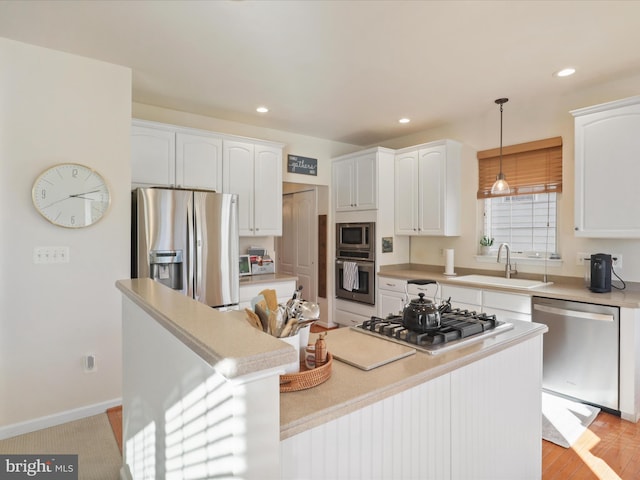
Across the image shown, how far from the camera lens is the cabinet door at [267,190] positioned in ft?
12.9

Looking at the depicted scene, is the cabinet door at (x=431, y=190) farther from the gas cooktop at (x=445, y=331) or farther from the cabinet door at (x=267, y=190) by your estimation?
the gas cooktop at (x=445, y=331)

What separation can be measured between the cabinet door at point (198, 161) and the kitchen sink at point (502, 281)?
2610 mm

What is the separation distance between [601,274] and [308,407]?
9.50 feet

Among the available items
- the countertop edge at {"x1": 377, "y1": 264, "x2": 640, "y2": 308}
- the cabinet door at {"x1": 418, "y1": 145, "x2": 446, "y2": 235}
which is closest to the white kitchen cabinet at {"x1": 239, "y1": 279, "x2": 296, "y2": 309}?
the countertop edge at {"x1": 377, "y1": 264, "x2": 640, "y2": 308}

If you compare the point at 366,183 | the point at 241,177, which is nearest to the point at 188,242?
the point at 241,177

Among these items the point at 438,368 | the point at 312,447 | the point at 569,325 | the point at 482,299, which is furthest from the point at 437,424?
the point at 482,299

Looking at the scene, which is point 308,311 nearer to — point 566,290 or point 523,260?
point 566,290

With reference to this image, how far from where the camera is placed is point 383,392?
43.9 inches

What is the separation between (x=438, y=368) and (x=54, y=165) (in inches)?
106

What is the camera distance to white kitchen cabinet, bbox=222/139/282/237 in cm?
374

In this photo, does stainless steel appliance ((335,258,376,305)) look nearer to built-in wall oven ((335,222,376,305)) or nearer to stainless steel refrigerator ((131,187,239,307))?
built-in wall oven ((335,222,376,305))

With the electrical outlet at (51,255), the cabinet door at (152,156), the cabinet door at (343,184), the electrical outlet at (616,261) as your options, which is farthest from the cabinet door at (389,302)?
the electrical outlet at (51,255)

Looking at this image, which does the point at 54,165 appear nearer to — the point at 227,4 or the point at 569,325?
the point at 227,4

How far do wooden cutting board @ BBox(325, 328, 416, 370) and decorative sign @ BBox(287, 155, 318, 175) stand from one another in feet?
10.3
